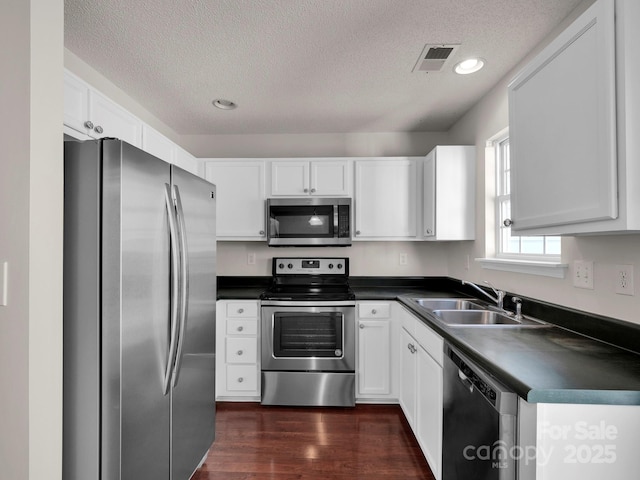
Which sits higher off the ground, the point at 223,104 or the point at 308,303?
the point at 223,104

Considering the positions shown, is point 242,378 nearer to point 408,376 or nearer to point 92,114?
point 408,376

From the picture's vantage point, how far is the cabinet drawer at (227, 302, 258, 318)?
2762 mm

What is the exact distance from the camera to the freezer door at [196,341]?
1609mm

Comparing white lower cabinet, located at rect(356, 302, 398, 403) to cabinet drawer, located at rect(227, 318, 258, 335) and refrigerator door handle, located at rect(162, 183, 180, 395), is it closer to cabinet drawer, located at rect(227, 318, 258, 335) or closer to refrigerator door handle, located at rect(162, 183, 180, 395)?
cabinet drawer, located at rect(227, 318, 258, 335)

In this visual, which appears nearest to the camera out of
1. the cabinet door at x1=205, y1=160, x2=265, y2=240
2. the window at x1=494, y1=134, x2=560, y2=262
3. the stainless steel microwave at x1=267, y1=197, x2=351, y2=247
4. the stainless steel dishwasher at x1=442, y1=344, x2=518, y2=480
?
the stainless steel dishwasher at x1=442, y1=344, x2=518, y2=480

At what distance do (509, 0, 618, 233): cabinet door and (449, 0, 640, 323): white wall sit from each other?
0.36 metres

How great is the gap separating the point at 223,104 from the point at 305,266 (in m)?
1.56

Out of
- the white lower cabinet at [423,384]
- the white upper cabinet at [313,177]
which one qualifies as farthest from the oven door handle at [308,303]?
the white upper cabinet at [313,177]

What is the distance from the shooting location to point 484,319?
6.98 feet

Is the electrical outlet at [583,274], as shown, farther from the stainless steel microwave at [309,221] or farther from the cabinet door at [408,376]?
the stainless steel microwave at [309,221]

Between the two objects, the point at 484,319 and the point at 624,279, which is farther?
the point at 484,319

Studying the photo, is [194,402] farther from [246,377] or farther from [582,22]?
[582,22]

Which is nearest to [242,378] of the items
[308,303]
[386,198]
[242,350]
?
[242,350]
